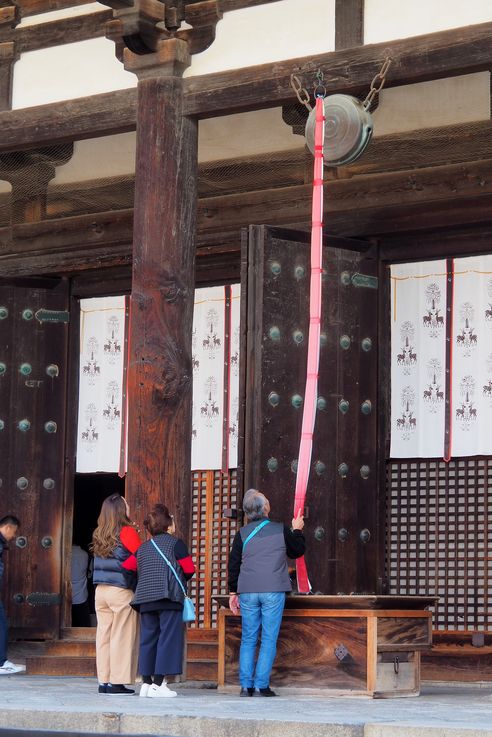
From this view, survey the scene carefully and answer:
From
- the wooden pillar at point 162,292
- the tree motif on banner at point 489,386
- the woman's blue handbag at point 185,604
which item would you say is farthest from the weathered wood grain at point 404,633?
the tree motif on banner at point 489,386

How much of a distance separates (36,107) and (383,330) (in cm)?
324

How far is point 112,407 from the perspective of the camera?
13891 millimetres

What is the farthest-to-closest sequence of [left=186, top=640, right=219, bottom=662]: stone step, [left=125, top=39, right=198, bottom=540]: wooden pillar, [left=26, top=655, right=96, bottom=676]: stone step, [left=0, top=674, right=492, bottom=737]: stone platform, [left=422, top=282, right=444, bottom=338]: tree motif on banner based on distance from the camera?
[left=26, top=655, right=96, bottom=676]: stone step, [left=186, top=640, right=219, bottom=662]: stone step, [left=422, top=282, right=444, bottom=338]: tree motif on banner, [left=125, top=39, right=198, bottom=540]: wooden pillar, [left=0, top=674, right=492, bottom=737]: stone platform

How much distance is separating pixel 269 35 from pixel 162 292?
2005 millimetres

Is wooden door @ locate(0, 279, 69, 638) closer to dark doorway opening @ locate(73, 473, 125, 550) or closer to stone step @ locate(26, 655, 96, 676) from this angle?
stone step @ locate(26, 655, 96, 676)

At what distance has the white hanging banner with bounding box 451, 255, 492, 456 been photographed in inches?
469

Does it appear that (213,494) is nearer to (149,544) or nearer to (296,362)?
(296,362)

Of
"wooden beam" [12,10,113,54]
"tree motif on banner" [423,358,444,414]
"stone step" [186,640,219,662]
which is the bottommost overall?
"stone step" [186,640,219,662]

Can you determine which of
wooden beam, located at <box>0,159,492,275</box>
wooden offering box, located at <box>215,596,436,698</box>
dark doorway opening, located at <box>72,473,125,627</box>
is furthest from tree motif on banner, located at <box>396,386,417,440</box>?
dark doorway opening, located at <box>72,473,125,627</box>

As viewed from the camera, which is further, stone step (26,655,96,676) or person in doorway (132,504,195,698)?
stone step (26,655,96,676)

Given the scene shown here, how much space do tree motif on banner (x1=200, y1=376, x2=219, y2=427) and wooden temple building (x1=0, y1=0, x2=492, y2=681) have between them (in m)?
0.48

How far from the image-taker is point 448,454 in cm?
1198

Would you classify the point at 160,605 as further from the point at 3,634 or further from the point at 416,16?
the point at 416,16

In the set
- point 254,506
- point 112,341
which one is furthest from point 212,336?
point 254,506
